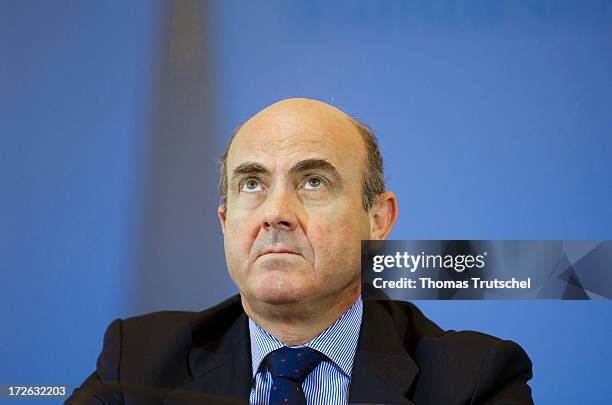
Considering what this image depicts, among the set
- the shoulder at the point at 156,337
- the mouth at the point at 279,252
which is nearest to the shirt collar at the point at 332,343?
the shoulder at the point at 156,337

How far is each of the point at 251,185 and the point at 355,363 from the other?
0.49 meters

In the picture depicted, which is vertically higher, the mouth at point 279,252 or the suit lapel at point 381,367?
the mouth at point 279,252

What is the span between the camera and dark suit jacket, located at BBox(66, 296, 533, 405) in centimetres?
185

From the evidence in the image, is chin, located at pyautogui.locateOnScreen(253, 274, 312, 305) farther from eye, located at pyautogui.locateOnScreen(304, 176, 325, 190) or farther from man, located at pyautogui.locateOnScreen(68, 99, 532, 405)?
eye, located at pyautogui.locateOnScreen(304, 176, 325, 190)

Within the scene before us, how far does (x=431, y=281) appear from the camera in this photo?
2184 mm

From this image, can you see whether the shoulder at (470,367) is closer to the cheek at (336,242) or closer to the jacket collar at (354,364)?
the jacket collar at (354,364)

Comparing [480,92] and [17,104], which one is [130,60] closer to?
[17,104]

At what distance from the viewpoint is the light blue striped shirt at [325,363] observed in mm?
1873

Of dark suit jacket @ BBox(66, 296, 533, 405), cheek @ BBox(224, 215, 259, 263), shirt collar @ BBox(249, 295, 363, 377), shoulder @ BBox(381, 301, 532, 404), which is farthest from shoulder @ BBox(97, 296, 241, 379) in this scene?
shoulder @ BBox(381, 301, 532, 404)

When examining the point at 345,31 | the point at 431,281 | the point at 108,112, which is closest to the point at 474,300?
the point at 431,281

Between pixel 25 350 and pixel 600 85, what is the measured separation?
1.85 meters

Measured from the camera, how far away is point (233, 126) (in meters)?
2.35

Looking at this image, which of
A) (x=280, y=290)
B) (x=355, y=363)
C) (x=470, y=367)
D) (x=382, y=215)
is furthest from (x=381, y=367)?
(x=382, y=215)

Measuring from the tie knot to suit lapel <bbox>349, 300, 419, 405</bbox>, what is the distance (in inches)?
4.1
